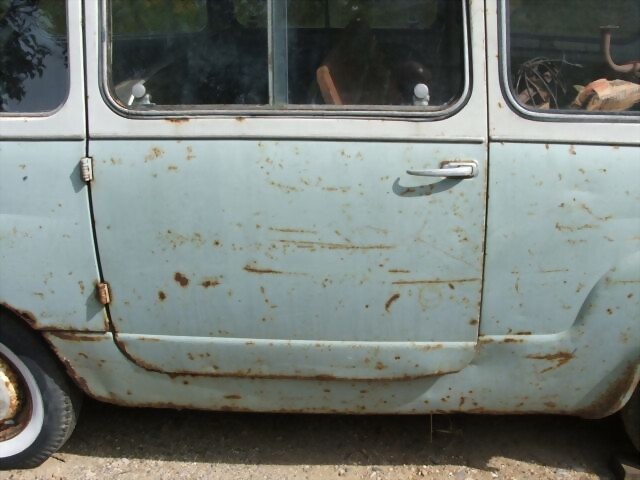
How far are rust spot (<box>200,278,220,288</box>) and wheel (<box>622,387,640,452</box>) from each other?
1.60 metres

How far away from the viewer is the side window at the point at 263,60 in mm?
2455

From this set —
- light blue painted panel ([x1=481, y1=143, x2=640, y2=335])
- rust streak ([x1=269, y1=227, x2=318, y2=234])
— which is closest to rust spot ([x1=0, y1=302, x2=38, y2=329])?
rust streak ([x1=269, y1=227, x2=318, y2=234])

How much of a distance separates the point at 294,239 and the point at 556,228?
2.83ft

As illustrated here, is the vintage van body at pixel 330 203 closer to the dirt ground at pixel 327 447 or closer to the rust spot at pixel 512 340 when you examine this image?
the rust spot at pixel 512 340

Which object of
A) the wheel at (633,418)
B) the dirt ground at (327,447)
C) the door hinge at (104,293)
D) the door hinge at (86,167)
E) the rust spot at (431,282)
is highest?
the door hinge at (86,167)

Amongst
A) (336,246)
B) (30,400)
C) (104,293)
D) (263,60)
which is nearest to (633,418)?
→ (336,246)

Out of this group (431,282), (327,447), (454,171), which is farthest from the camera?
(327,447)

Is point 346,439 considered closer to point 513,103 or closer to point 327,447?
point 327,447

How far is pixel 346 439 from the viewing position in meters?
3.06

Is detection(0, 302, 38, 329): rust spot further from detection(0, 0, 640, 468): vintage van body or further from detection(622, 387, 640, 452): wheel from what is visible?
detection(622, 387, 640, 452): wheel

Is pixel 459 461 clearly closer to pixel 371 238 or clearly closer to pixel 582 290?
pixel 582 290

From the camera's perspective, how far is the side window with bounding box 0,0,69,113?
2.47 metres

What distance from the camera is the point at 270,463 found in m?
2.93

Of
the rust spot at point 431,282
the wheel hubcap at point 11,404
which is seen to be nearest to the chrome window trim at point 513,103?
the rust spot at point 431,282
